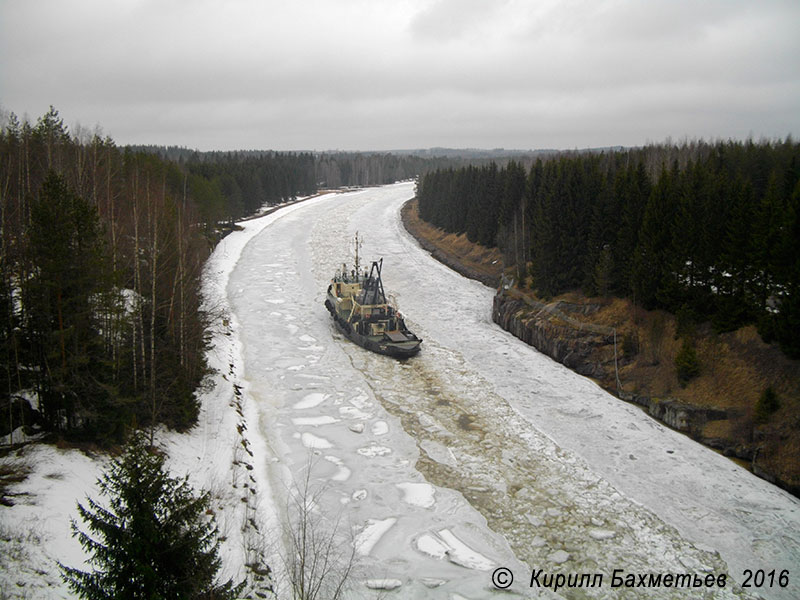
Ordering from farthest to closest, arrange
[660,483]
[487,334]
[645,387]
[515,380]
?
[487,334] < [515,380] < [645,387] < [660,483]

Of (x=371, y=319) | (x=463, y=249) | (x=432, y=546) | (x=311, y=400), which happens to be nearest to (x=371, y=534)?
(x=432, y=546)

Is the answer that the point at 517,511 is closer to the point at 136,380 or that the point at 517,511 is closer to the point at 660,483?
the point at 660,483

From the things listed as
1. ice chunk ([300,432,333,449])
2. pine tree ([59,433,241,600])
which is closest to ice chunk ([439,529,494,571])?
ice chunk ([300,432,333,449])

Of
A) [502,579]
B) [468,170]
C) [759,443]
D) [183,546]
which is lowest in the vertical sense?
[502,579]

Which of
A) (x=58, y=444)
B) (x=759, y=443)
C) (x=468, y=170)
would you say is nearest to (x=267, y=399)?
(x=58, y=444)

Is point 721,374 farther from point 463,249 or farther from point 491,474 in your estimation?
point 463,249

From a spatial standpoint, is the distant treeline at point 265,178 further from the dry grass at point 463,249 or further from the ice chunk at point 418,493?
the ice chunk at point 418,493
